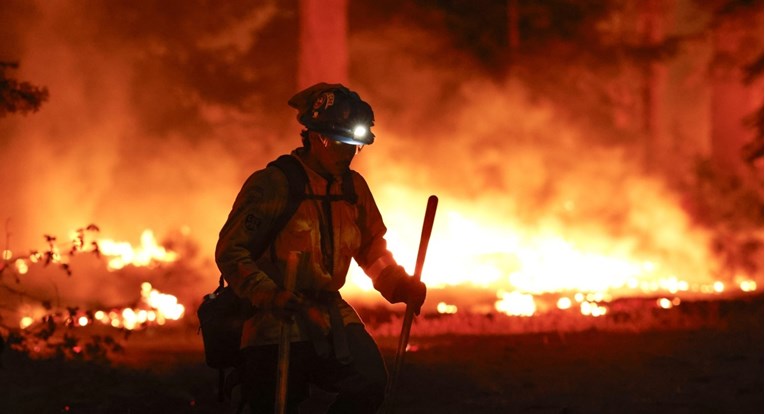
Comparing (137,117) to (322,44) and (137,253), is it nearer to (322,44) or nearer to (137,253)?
(137,253)

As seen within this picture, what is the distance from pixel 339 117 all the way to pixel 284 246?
64 cm

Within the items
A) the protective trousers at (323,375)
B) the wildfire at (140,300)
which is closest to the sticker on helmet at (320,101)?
the protective trousers at (323,375)

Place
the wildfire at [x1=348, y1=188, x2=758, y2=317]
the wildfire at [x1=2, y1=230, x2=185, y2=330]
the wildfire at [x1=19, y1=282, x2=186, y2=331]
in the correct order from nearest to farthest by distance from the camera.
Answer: the wildfire at [x1=2, y1=230, x2=185, y2=330]
the wildfire at [x1=19, y1=282, x2=186, y2=331]
the wildfire at [x1=348, y1=188, x2=758, y2=317]

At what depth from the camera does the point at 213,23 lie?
30562mm

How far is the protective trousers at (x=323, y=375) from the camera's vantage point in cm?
627

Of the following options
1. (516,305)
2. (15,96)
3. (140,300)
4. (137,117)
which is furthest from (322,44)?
(137,117)

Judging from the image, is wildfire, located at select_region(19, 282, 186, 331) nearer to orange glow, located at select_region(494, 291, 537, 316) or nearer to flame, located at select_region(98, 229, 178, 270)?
flame, located at select_region(98, 229, 178, 270)

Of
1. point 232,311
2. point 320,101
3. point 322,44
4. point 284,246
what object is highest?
point 322,44

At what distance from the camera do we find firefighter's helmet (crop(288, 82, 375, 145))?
20.7 feet

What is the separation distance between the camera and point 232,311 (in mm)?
6301

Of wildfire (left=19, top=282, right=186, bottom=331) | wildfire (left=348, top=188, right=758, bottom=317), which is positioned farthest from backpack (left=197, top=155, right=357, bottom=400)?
wildfire (left=348, top=188, right=758, bottom=317)

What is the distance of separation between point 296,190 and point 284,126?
24.4m

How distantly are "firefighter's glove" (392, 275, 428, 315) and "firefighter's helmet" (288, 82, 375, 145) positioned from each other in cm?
70

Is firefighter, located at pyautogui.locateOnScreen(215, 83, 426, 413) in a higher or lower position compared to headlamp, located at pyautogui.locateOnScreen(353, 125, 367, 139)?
lower
